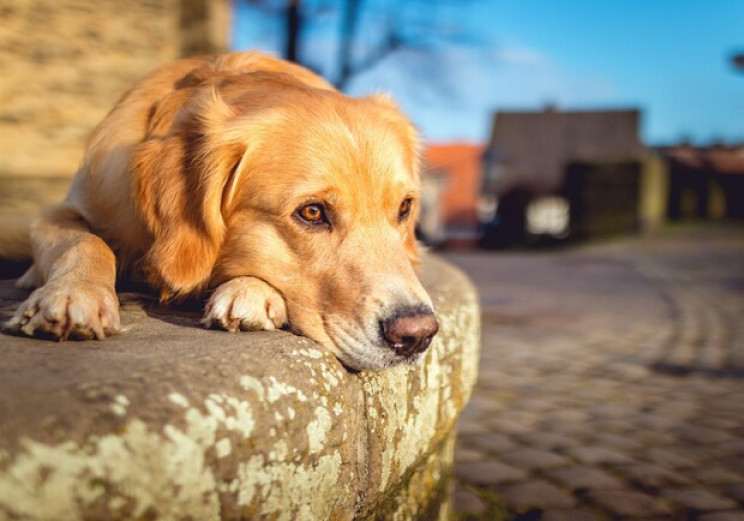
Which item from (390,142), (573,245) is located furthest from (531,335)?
(573,245)

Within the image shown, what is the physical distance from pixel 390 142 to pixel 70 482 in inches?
71.2

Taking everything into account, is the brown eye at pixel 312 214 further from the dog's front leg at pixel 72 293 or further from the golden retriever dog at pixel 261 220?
the dog's front leg at pixel 72 293

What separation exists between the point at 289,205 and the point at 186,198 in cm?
36

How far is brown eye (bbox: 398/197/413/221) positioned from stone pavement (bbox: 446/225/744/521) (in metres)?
1.27

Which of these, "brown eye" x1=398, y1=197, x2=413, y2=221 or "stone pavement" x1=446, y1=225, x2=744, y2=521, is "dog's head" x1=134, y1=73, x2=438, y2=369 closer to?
"brown eye" x1=398, y1=197, x2=413, y2=221

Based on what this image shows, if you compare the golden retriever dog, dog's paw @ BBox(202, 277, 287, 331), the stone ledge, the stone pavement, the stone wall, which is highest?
the stone wall

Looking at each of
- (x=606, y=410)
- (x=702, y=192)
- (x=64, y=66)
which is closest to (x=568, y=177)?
(x=702, y=192)

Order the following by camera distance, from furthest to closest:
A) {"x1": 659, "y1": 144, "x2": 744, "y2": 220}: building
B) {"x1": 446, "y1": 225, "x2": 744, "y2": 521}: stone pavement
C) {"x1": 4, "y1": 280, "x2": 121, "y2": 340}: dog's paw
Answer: {"x1": 659, "y1": 144, "x2": 744, "y2": 220}: building, {"x1": 446, "y1": 225, "x2": 744, "y2": 521}: stone pavement, {"x1": 4, "y1": 280, "x2": 121, "y2": 340}: dog's paw

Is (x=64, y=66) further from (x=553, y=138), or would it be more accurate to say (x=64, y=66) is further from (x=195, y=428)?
(x=553, y=138)

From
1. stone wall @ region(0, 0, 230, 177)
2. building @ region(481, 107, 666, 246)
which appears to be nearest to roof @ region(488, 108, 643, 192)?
building @ region(481, 107, 666, 246)

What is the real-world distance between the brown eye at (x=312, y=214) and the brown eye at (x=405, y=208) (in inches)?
14.7

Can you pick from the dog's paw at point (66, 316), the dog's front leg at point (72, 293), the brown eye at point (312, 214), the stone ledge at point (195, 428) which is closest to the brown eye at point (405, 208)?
the brown eye at point (312, 214)

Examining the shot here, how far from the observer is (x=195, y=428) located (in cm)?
135

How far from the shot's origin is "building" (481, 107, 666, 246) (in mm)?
23266
